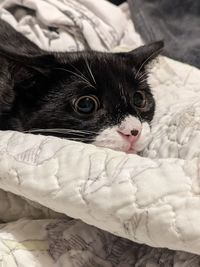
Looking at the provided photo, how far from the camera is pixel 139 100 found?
1201 millimetres

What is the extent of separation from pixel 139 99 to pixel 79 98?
0.19m

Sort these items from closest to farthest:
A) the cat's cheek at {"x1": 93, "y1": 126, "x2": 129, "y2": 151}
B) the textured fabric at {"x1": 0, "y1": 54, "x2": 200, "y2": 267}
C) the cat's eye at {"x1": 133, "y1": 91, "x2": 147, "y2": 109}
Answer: the textured fabric at {"x1": 0, "y1": 54, "x2": 200, "y2": 267} < the cat's cheek at {"x1": 93, "y1": 126, "x2": 129, "y2": 151} < the cat's eye at {"x1": 133, "y1": 91, "x2": 147, "y2": 109}

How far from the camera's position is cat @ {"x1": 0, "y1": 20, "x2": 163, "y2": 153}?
1050 mm

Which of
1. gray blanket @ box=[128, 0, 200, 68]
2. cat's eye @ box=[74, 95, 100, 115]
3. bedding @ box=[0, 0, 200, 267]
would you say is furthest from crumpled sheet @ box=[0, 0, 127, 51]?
bedding @ box=[0, 0, 200, 267]

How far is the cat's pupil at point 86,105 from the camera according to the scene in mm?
1076

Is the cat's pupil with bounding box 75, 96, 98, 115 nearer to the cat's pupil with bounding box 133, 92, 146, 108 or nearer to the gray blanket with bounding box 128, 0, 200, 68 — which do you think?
the cat's pupil with bounding box 133, 92, 146, 108

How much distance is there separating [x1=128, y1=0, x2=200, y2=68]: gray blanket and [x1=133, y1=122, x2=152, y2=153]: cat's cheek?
1.96ft

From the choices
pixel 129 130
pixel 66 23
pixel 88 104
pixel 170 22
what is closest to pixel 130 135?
pixel 129 130

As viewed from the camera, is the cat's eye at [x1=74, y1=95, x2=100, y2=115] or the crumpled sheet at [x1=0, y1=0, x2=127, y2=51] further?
the crumpled sheet at [x1=0, y1=0, x2=127, y2=51]

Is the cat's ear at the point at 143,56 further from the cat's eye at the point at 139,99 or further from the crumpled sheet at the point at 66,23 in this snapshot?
the crumpled sheet at the point at 66,23

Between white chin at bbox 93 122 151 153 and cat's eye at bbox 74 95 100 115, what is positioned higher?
cat's eye at bbox 74 95 100 115

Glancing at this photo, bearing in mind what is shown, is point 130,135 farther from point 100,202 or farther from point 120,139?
point 100,202

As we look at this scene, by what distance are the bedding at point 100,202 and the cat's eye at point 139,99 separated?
0.16 meters

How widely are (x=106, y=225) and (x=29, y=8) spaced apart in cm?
116
